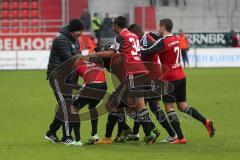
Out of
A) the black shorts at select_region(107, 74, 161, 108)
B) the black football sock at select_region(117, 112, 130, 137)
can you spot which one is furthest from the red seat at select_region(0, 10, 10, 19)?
the black shorts at select_region(107, 74, 161, 108)

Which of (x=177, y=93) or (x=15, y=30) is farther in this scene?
(x=15, y=30)

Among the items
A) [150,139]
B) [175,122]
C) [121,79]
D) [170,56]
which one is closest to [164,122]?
[175,122]

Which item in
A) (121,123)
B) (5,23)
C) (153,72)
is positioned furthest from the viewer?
(5,23)

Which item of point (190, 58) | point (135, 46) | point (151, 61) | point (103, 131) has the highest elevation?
point (135, 46)

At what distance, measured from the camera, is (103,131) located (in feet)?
46.3

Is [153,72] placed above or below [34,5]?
below

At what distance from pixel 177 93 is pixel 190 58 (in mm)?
27593

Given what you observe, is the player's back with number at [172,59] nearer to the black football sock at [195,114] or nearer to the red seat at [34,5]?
the black football sock at [195,114]

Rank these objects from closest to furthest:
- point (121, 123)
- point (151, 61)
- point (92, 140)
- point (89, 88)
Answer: point (89, 88) → point (92, 140) → point (151, 61) → point (121, 123)

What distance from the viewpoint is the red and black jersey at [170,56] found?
476 inches

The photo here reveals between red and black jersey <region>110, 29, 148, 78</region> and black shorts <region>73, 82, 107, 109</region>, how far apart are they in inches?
20.6

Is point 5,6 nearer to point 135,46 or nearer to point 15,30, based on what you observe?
point 15,30

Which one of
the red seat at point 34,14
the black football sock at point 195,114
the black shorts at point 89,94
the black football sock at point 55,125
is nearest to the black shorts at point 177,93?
the black football sock at point 195,114

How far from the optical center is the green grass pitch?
1079 cm
